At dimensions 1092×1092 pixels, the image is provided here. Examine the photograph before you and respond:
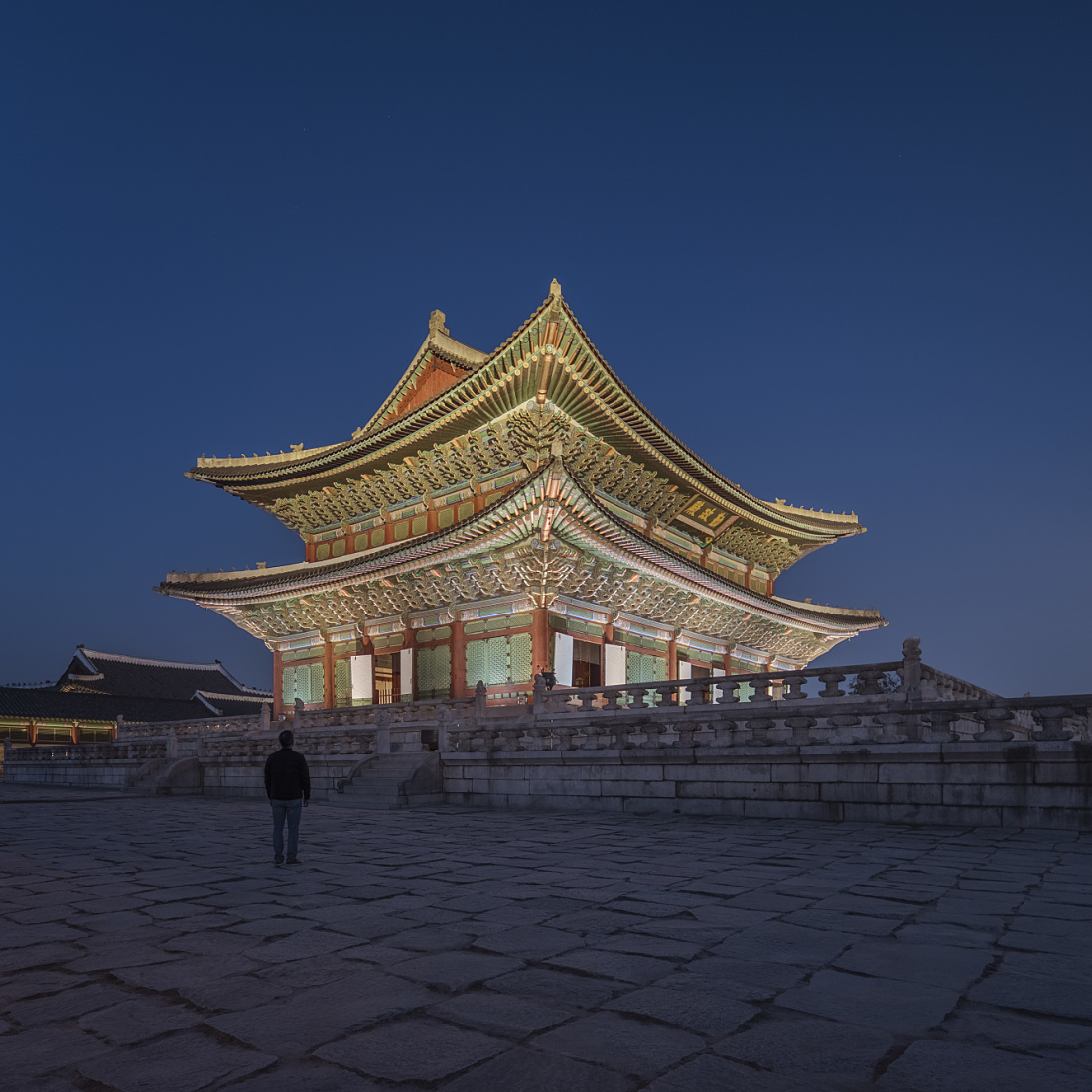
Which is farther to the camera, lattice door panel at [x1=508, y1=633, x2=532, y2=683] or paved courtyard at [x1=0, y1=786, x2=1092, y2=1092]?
lattice door panel at [x1=508, y1=633, x2=532, y2=683]

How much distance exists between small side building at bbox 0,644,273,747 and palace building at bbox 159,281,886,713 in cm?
806

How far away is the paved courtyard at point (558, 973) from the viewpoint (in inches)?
105

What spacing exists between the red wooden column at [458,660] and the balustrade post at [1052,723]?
51.7 ft

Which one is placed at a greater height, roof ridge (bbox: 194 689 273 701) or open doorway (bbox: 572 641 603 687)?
open doorway (bbox: 572 641 603 687)

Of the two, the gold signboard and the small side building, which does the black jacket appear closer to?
the gold signboard

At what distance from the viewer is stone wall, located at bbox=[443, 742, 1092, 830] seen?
873 centimetres

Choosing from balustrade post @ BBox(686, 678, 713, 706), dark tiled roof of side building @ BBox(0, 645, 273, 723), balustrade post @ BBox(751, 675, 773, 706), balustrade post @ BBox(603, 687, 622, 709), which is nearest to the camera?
balustrade post @ BBox(751, 675, 773, 706)

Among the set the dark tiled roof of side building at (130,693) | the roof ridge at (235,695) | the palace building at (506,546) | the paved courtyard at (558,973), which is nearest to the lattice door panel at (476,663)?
the palace building at (506,546)

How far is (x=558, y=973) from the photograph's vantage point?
12.1 ft

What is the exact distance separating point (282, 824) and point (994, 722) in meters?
7.82

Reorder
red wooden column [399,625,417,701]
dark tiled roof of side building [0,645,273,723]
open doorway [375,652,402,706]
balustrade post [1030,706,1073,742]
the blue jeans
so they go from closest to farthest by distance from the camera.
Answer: the blue jeans < balustrade post [1030,706,1073,742] < red wooden column [399,625,417,701] < open doorway [375,652,402,706] < dark tiled roof of side building [0,645,273,723]

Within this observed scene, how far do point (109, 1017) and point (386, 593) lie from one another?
2128 centimetres

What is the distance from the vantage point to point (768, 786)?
10.6 meters

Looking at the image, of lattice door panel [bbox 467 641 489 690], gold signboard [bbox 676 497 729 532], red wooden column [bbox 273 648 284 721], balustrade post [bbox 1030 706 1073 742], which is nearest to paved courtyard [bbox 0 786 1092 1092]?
balustrade post [bbox 1030 706 1073 742]
